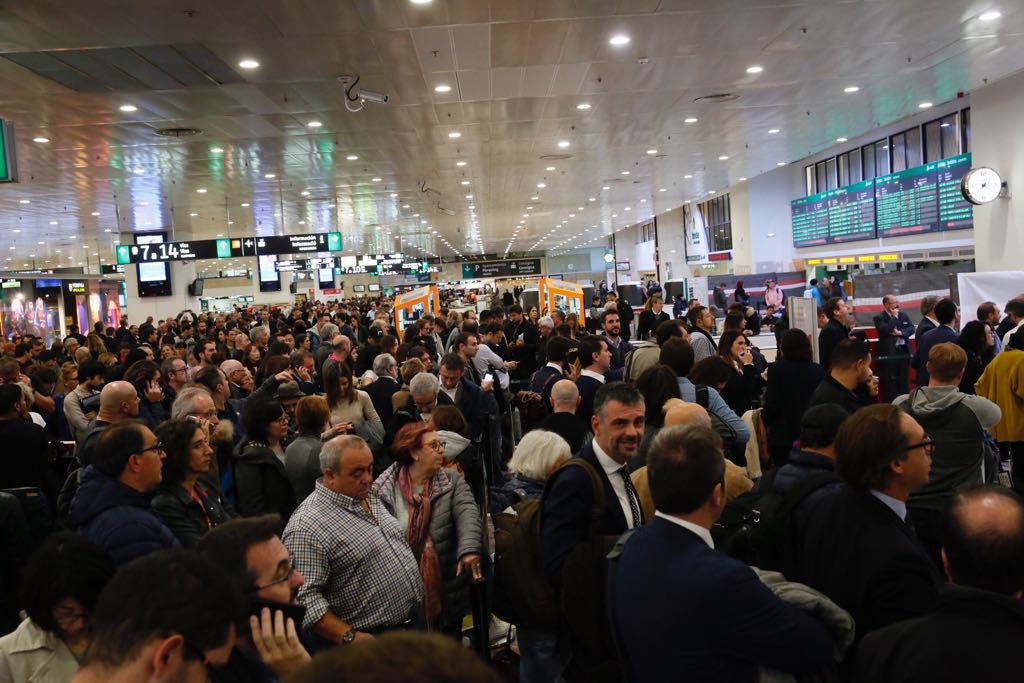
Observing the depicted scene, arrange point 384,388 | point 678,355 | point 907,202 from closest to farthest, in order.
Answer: point 678,355 < point 384,388 < point 907,202

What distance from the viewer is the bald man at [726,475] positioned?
3.44 meters

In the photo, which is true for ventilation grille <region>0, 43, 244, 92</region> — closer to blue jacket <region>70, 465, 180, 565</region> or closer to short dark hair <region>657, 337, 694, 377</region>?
short dark hair <region>657, 337, 694, 377</region>

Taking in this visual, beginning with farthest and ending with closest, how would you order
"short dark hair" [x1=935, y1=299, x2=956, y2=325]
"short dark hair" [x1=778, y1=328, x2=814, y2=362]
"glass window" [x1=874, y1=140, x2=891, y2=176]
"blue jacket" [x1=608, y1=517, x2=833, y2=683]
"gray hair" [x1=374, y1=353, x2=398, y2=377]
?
"glass window" [x1=874, y1=140, x2=891, y2=176], "short dark hair" [x1=935, y1=299, x2=956, y2=325], "gray hair" [x1=374, y1=353, x2=398, y2=377], "short dark hair" [x1=778, y1=328, x2=814, y2=362], "blue jacket" [x1=608, y1=517, x2=833, y2=683]

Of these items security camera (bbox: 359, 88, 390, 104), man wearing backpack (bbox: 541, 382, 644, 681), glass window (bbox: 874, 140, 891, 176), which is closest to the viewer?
man wearing backpack (bbox: 541, 382, 644, 681)

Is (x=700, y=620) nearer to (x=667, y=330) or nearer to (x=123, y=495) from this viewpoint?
(x=123, y=495)

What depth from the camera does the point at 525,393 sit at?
20.9ft

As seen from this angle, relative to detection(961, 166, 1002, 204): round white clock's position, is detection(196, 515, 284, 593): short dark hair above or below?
below

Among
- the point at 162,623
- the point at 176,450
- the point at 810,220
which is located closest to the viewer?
the point at 162,623

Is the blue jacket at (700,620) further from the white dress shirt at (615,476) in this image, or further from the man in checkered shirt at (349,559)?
the man in checkered shirt at (349,559)

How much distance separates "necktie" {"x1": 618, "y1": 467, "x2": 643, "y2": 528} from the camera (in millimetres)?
3237

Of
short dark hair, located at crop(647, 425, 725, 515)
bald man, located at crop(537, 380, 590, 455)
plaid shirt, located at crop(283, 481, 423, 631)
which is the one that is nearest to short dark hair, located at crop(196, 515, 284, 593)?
plaid shirt, located at crop(283, 481, 423, 631)

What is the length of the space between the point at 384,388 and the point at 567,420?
8.12 feet

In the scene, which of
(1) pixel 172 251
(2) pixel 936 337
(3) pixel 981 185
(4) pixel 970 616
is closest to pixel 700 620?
(4) pixel 970 616

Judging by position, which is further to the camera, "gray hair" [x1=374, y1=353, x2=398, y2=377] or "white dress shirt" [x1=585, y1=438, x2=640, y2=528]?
"gray hair" [x1=374, y1=353, x2=398, y2=377]
